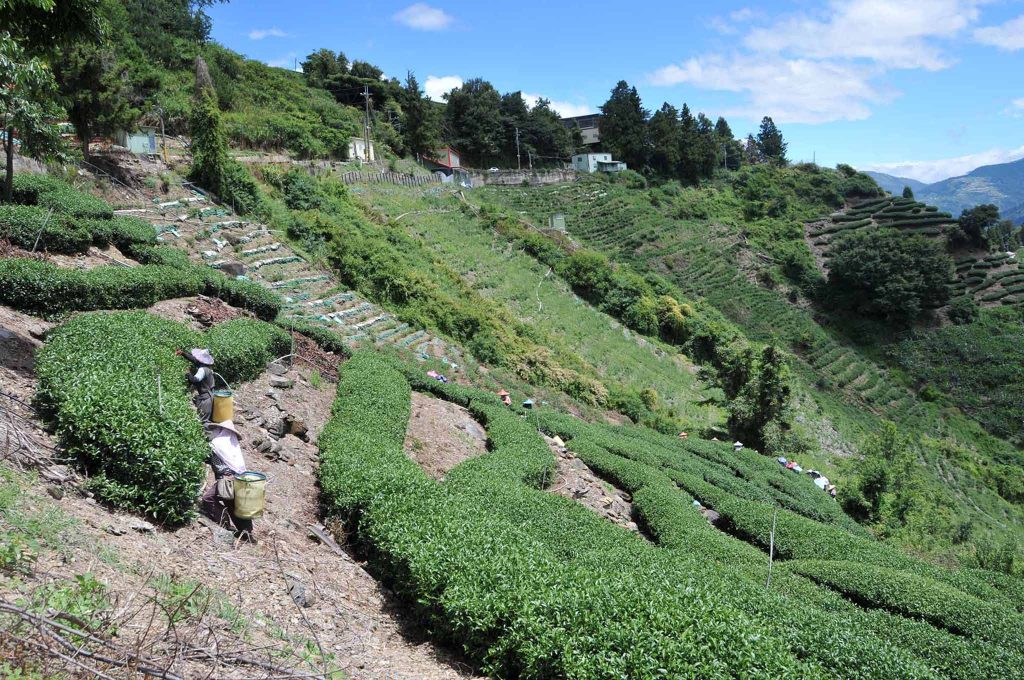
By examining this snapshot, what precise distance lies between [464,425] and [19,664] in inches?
451

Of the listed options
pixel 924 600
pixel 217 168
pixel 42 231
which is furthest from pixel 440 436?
pixel 217 168

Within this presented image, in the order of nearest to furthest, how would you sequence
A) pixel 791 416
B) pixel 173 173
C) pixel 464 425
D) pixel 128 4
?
pixel 464 425
pixel 173 173
pixel 791 416
pixel 128 4

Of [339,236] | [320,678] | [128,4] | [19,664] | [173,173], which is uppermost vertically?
[128,4]

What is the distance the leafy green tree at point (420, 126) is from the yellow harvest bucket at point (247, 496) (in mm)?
42907

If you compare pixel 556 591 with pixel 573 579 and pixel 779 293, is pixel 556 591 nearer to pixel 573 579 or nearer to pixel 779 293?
pixel 573 579

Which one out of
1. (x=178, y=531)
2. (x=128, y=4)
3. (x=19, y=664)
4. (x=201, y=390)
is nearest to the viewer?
(x=19, y=664)

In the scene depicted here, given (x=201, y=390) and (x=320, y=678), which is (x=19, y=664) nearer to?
(x=320, y=678)

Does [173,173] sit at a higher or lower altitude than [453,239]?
higher

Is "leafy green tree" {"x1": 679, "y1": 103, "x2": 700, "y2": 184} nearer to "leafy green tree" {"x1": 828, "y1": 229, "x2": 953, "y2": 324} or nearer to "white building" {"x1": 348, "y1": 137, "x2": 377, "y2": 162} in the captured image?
"leafy green tree" {"x1": 828, "y1": 229, "x2": 953, "y2": 324}

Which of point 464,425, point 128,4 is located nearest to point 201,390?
point 464,425

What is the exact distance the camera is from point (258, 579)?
623 cm

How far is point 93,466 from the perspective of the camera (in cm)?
657

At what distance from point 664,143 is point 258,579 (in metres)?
64.6

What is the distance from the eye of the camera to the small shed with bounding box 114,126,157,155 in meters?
21.8
